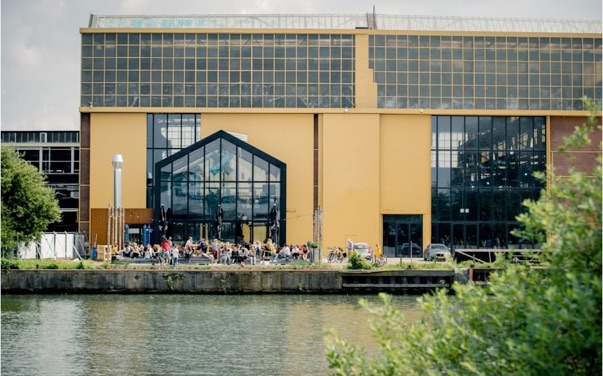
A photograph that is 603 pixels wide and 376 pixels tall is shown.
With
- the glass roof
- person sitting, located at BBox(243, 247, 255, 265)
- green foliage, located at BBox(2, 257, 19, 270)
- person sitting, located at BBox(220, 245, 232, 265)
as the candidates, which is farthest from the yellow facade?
green foliage, located at BBox(2, 257, 19, 270)

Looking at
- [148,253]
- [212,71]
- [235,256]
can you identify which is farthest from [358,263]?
[212,71]

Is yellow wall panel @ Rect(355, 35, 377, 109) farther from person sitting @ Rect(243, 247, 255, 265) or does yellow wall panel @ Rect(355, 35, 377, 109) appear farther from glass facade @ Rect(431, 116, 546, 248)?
person sitting @ Rect(243, 247, 255, 265)

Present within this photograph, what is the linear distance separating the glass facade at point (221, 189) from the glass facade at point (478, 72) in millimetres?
10941

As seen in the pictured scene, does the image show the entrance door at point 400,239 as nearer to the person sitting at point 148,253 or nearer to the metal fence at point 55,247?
the person sitting at point 148,253

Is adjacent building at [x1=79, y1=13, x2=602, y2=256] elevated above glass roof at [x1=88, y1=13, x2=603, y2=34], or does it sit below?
below

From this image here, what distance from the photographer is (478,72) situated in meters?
69.1

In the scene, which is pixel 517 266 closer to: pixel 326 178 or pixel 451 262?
pixel 451 262

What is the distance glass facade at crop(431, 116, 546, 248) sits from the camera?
6831 centimetres

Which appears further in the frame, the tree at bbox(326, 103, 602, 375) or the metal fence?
the metal fence

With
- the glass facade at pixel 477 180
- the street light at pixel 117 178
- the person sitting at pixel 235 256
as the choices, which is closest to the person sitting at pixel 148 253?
the person sitting at pixel 235 256

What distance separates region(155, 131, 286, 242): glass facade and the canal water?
1592cm

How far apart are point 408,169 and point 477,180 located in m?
5.06

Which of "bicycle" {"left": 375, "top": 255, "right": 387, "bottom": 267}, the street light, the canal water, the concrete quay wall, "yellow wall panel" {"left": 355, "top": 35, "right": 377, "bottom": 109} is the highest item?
"yellow wall panel" {"left": 355, "top": 35, "right": 377, "bottom": 109}

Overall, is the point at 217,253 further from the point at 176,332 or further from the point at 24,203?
the point at 176,332
